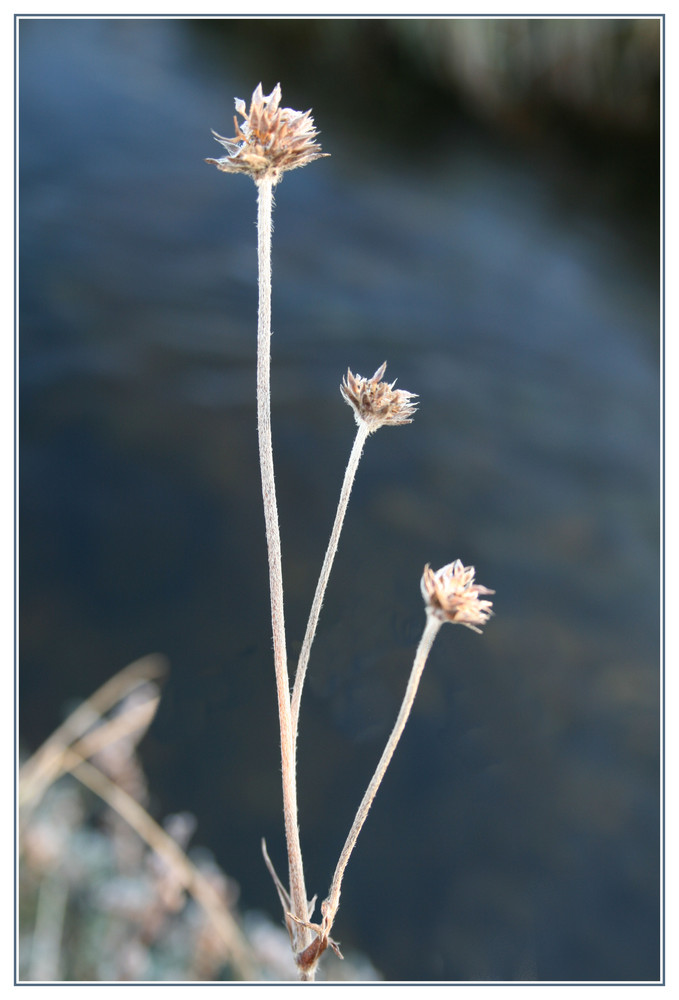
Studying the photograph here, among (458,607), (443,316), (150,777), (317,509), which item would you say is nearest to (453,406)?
(443,316)

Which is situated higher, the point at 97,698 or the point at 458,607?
the point at 97,698

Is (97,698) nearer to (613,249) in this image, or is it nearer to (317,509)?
(317,509)

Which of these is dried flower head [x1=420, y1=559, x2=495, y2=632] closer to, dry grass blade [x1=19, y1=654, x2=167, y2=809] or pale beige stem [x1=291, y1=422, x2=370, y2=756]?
pale beige stem [x1=291, y1=422, x2=370, y2=756]

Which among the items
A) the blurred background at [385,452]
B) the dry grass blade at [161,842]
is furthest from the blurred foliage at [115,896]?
the blurred background at [385,452]

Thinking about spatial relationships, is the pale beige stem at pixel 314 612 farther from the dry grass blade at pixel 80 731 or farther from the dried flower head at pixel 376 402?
the dry grass blade at pixel 80 731

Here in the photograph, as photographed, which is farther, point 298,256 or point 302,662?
point 298,256

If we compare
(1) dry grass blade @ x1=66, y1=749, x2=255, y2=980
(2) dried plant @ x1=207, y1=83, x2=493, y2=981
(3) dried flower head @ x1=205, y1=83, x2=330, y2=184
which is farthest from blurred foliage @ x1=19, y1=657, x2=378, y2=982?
(3) dried flower head @ x1=205, y1=83, x2=330, y2=184
